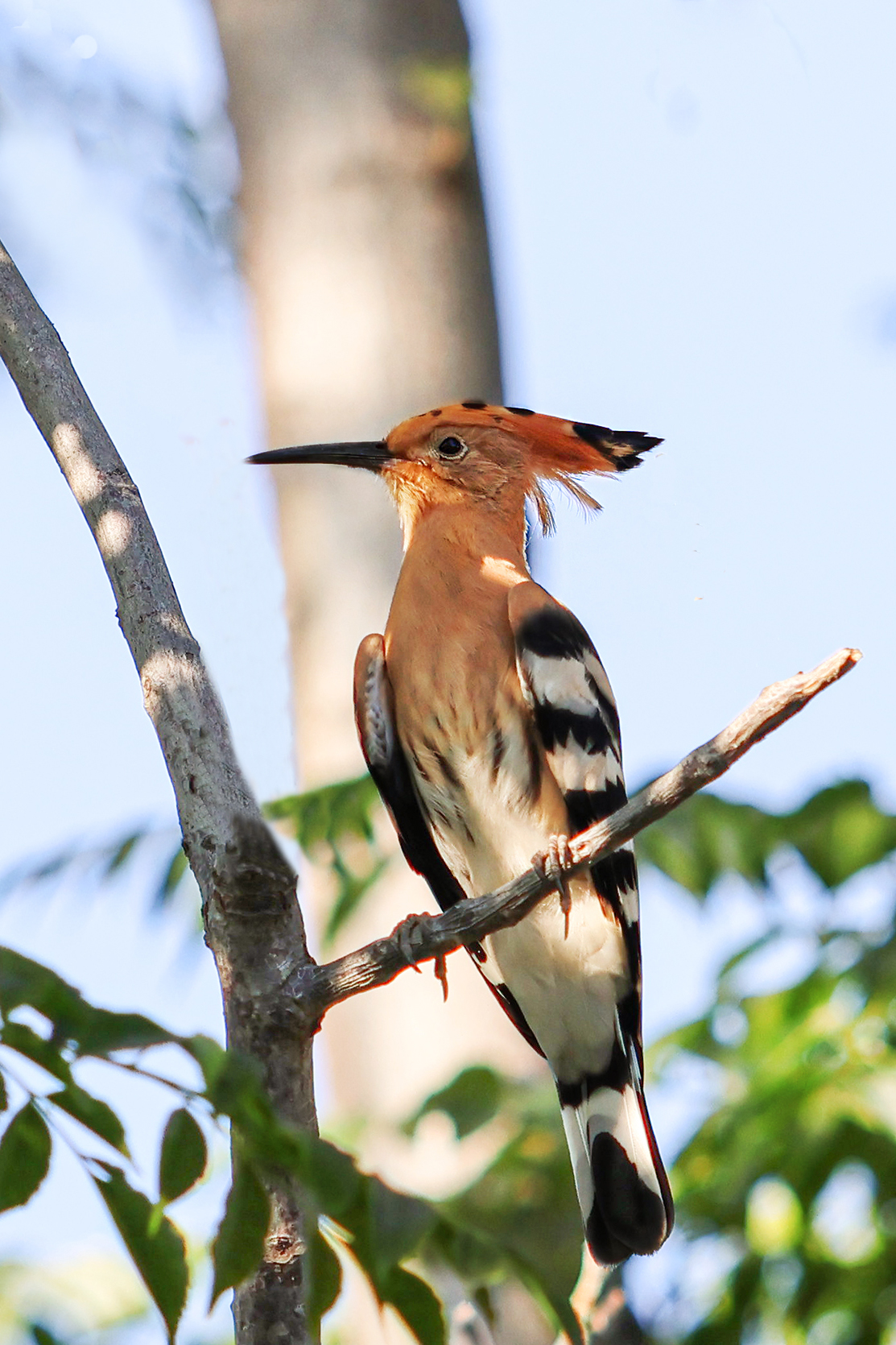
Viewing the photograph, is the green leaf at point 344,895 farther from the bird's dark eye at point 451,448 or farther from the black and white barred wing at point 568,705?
the bird's dark eye at point 451,448

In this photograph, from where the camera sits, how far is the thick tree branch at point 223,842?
1188 mm

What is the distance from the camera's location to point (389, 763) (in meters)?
2.25

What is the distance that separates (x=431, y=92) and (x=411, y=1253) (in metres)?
2.89

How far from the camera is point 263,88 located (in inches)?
137

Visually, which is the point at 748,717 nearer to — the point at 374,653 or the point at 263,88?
the point at 374,653

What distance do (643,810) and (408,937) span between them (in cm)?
30

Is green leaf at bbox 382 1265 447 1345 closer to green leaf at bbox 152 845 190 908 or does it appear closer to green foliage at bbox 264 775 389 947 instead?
green foliage at bbox 264 775 389 947

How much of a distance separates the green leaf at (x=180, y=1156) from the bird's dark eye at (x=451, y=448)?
1646 millimetres

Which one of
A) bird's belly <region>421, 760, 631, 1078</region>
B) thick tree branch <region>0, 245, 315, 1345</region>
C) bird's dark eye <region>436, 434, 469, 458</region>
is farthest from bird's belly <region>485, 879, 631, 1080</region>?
thick tree branch <region>0, 245, 315, 1345</region>

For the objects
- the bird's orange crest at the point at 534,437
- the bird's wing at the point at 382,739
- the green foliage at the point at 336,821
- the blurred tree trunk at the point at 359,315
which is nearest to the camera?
the bird's wing at the point at 382,739

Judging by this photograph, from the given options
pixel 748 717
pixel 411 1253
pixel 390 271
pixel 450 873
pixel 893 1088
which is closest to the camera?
pixel 411 1253

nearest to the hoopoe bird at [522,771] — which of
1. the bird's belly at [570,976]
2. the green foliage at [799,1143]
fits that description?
the bird's belly at [570,976]

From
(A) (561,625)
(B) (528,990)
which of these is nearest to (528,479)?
(A) (561,625)

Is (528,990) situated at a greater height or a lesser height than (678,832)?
lesser
